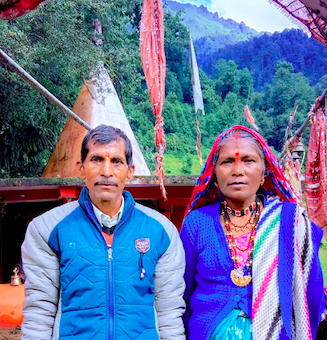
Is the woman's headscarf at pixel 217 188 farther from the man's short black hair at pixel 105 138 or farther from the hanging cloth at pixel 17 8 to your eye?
the hanging cloth at pixel 17 8

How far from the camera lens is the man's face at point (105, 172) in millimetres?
1612

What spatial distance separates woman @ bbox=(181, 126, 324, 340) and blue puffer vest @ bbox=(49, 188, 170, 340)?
0.30m

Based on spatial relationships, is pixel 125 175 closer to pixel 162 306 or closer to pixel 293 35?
pixel 162 306

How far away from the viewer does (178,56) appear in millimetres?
25828

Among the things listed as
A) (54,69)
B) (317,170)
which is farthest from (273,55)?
(317,170)

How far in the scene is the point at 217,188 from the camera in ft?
A: 6.80

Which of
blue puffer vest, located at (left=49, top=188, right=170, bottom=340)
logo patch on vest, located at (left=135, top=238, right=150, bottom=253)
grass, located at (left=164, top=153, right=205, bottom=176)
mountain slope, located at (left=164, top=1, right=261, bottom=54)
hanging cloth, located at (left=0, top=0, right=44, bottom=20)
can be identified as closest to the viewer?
blue puffer vest, located at (left=49, top=188, right=170, bottom=340)

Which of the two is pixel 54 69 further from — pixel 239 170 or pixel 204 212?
pixel 239 170

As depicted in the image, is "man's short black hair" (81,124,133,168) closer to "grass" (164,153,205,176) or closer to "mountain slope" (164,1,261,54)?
"grass" (164,153,205,176)

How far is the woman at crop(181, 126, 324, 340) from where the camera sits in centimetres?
165

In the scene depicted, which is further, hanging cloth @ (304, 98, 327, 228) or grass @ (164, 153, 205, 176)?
grass @ (164, 153, 205, 176)

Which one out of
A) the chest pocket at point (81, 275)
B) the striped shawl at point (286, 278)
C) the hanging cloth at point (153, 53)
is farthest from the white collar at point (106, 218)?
the hanging cloth at point (153, 53)

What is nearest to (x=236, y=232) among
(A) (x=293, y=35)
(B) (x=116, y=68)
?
(B) (x=116, y=68)

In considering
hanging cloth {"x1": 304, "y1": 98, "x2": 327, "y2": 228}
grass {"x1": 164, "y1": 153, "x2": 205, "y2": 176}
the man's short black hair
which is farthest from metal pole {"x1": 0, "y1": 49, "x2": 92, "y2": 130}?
grass {"x1": 164, "y1": 153, "x2": 205, "y2": 176}
